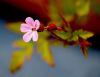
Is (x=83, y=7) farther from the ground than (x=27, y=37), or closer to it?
farther from the ground

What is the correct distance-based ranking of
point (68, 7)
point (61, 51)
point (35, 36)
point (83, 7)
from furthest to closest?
1. point (61, 51)
2. point (68, 7)
3. point (83, 7)
4. point (35, 36)

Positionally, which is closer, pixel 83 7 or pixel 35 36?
pixel 35 36

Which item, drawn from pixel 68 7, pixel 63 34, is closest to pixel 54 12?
pixel 68 7

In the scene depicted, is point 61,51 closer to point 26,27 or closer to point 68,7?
point 68,7

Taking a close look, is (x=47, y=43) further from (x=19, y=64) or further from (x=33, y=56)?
(x=33, y=56)

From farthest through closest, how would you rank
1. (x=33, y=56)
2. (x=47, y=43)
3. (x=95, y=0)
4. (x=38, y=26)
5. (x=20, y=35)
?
(x=20, y=35), (x=33, y=56), (x=95, y=0), (x=47, y=43), (x=38, y=26)

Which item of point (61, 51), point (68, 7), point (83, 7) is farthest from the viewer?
point (61, 51)

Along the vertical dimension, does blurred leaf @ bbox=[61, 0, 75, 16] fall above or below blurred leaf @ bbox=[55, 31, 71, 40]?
above

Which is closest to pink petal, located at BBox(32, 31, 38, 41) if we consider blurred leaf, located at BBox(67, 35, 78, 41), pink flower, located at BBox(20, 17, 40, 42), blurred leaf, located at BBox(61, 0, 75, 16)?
pink flower, located at BBox(20, 17, 40, 42)

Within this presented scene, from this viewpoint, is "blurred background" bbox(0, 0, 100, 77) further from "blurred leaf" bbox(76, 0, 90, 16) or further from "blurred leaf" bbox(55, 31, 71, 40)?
"blurred leaf" bbox(55, 31, 71, 40)

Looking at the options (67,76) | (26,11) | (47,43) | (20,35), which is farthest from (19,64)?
(26,11)

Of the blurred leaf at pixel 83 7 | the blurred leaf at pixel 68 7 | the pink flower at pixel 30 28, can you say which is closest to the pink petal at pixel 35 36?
the pink flower at pixel 30 28
